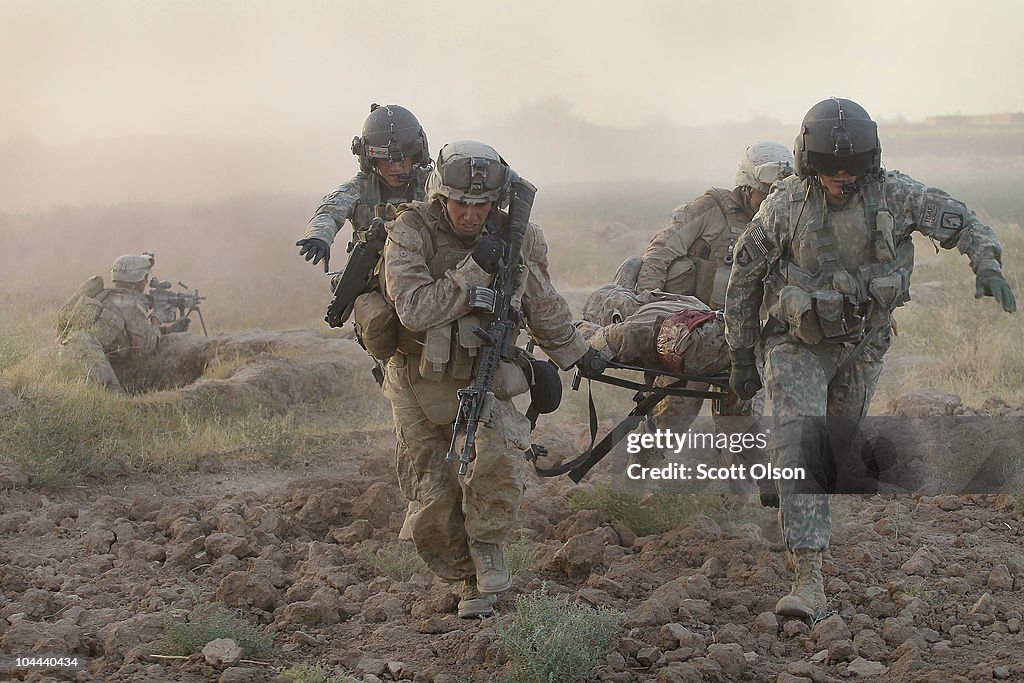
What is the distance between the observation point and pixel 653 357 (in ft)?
21.3

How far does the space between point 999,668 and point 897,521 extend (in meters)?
2.17

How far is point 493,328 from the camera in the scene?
16.8ft

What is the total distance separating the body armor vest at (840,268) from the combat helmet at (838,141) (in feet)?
0.48

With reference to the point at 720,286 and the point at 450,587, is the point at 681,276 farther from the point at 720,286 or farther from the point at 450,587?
the point at 450,587

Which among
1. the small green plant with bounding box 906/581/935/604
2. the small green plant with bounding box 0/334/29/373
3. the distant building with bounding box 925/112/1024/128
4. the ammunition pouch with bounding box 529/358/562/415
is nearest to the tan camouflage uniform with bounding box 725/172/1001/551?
the small green plant with bounding box 906/581/935/604

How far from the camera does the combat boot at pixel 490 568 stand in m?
5.29

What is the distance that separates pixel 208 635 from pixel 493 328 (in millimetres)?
1709

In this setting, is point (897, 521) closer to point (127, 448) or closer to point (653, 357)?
point (653, 357)

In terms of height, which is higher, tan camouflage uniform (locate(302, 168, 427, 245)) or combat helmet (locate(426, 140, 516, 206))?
tan camouflage uniform (locate(302, 168, 427, 245))

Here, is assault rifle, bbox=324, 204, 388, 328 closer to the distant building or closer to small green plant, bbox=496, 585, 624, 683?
small green plant, bbox=496, 585, 624, 683

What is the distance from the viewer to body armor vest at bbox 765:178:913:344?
5.37 meters

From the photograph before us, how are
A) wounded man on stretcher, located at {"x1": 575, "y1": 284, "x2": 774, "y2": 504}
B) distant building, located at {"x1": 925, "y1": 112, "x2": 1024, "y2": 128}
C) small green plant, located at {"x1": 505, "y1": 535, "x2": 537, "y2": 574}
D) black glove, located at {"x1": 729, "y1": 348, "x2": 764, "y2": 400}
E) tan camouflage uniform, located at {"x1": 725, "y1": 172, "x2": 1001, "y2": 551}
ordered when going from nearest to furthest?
tan camouflage uniform, located at {"x1": 725, "y1": 172, "x2": 1001, "y2": 551}
black glove, located at {"x1": 729, "y1": 348, "x2": 764, "y2": 400}
small green plant, located at {"x1": 505, "y1": 535, "x2": 537, "y2": 574}
wounded man on stretcher, located at {"x1": 575, "y1": 284, "x2": 774, "y2": 504}
distant building, located at {"x1": 925, "y1": 112, "x2": 1024, "y2": 128}

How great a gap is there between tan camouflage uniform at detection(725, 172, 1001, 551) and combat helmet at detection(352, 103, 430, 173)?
2586 millimetres

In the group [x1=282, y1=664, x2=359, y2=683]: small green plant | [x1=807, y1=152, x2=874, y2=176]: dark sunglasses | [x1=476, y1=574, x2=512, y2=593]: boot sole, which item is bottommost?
[x1=282, y1=664, x2=359, y2=683]: small green plant
